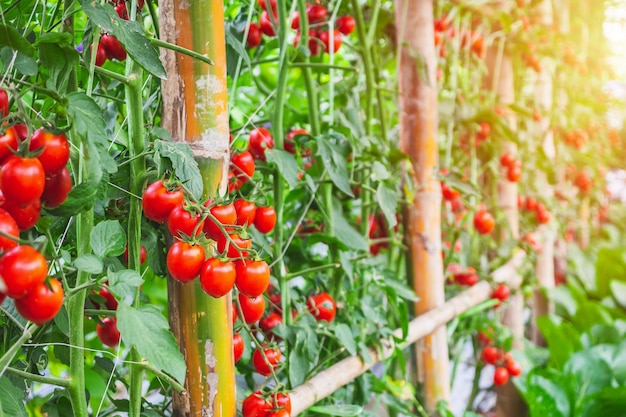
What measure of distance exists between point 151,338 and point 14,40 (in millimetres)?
286

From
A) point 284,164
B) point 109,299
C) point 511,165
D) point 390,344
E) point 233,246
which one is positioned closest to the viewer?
point 233,246

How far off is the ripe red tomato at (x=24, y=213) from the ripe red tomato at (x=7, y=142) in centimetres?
4

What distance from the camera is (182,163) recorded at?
57cm

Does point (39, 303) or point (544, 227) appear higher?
point (39, 303)

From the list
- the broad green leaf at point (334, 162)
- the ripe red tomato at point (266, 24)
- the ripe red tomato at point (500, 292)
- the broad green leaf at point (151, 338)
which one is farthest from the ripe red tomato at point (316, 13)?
the ripe red tomato at point (500, 292)

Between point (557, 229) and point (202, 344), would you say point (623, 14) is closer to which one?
point (557, 229)

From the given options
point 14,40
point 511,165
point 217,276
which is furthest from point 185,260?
point 511,165

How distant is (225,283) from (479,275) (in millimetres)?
1405

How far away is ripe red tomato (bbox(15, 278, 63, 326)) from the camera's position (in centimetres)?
39

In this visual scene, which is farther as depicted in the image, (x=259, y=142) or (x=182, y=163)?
(x=259, y=142)

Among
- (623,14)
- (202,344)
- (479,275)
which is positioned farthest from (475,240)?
(623,14)

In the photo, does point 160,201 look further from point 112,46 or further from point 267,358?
point 267,358

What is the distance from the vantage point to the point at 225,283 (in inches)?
21.6

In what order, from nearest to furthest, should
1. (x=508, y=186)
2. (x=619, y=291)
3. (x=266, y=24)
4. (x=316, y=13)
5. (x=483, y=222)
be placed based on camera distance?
(x=266, y=24), (x=316, y=13), (x=483, y=222), (x=508, y=186), (x=619, y=291)
